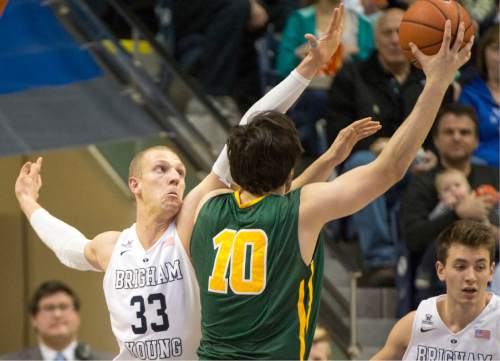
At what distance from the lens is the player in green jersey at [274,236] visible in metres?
4.62

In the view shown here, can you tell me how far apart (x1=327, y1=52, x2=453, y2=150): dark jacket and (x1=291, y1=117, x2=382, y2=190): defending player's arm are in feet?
11.3

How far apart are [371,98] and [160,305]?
406 centimetres

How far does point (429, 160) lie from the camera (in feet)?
28.2

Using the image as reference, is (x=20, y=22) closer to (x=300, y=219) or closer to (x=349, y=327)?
(x=349, y=327)

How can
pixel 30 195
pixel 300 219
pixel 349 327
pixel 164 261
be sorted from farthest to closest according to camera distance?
pixel 349 327 → pixel 30 195 → pixel 164 261 → pixel 300 219

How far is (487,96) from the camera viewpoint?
9047mm

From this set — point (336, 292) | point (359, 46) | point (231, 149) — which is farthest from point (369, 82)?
point (231, 149)

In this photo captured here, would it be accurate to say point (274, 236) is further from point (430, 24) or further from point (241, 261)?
point (430, 24)

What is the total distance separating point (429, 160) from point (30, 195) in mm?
3449

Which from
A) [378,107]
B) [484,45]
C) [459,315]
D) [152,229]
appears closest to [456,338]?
[459,315]

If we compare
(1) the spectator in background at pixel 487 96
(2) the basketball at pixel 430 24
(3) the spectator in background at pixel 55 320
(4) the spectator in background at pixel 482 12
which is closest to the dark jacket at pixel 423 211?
(1) the spectator in background at pixel 487 96

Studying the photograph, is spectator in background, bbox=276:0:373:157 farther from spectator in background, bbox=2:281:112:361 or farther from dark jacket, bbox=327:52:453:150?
spectator in background, bbox=2:281:112:361

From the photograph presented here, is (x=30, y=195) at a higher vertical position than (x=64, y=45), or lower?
lower

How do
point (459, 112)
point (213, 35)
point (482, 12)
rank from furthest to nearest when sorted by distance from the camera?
1. point (482, 12)
2. point (213, 35)
3. point (459, 112)
